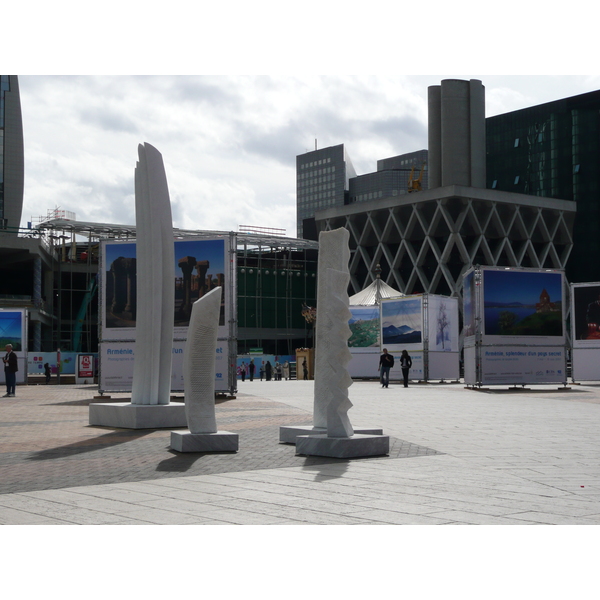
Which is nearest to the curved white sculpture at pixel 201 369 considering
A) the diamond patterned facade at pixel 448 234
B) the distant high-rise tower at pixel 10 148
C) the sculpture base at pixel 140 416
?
the sculpture base at pixel 140 416

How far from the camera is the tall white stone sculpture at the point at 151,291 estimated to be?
15219 mm

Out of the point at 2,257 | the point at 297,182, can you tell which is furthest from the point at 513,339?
the point at 297,182

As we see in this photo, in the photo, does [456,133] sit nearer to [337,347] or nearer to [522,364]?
[522,364]

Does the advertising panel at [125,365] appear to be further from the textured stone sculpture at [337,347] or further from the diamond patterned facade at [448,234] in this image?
the diamond patterned facade at [448,234]

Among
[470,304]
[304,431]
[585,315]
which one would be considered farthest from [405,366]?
[304,431]

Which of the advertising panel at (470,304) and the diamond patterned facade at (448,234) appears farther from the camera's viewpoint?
the diamond patterned facade at (448,234)

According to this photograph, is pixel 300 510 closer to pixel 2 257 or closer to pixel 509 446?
pixel 509 446

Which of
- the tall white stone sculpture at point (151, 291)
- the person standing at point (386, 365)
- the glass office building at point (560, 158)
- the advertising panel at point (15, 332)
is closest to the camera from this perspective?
the tall white stone sculpture at point (151, 291)

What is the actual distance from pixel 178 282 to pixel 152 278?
28.2ft

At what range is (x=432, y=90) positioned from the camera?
87438mm

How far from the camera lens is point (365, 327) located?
42.2 m

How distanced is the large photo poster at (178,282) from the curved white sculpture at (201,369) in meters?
11.9

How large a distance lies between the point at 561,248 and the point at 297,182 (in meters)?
95.1

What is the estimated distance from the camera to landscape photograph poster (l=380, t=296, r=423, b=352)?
123ft
